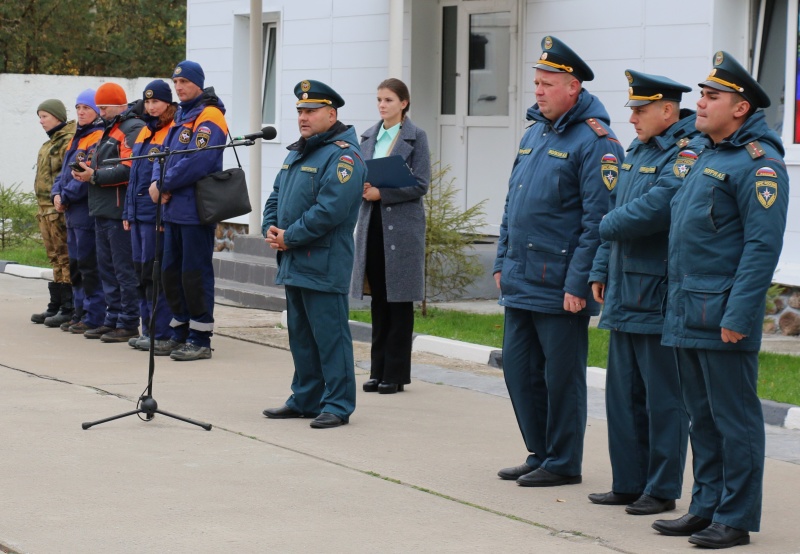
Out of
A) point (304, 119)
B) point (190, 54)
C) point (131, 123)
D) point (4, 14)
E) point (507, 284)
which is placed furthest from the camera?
point (4, 14)

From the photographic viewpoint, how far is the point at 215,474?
687 centimetres

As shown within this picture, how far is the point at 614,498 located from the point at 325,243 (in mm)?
2575

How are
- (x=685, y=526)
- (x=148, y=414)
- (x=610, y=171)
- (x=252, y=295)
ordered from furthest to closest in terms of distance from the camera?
(x=252, y=295)
(x=148, y=414)
(x=610, y=171)
(x=685, y=526)

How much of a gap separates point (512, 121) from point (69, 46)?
19.2 meters

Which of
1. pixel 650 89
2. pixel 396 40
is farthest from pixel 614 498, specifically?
pixel 396 40

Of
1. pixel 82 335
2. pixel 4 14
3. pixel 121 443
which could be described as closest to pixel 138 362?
pixel 82 335

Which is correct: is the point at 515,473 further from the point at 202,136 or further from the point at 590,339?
the point at 202,136

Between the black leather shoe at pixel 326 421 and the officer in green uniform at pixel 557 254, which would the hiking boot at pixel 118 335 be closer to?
the black leather shoe at pixel 326 421

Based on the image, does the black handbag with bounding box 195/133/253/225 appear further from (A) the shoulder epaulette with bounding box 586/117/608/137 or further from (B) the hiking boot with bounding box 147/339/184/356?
(A) the shoulder epaulette with bounding box 586/117/608/137

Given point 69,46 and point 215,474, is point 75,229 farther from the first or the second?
point 69,46

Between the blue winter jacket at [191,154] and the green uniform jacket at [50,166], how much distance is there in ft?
7.64

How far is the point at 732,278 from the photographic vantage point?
5535 millimetres

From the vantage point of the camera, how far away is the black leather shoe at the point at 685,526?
5781 millimetres

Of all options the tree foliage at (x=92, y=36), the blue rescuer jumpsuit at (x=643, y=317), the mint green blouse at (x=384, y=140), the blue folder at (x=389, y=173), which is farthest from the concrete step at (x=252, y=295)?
the tree foliage at (x=92, y=36)
